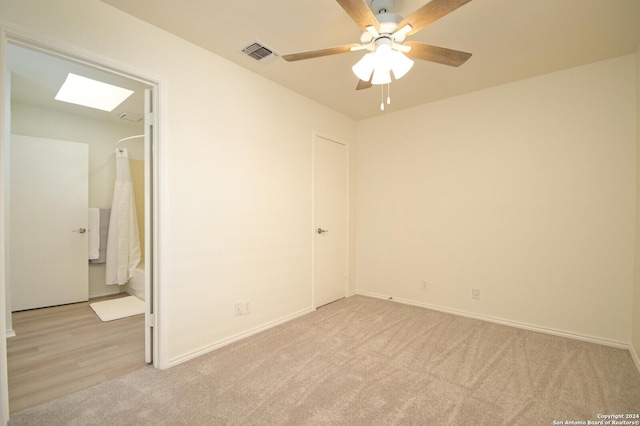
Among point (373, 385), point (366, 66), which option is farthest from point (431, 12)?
point (373, 385)

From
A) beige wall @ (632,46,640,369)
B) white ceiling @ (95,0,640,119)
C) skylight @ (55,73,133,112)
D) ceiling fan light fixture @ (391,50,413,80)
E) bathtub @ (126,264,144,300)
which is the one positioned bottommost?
bathtub @ (126,264,144,300)

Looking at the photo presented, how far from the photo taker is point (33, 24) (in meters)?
1.66

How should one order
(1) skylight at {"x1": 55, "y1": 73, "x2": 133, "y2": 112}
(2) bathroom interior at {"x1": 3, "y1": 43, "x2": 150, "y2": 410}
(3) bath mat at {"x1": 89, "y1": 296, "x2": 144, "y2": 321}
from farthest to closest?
(3) bath mat at {"x1": 89, "y1": 296, "x2": 144, "y2": 321}
(1) skylight at {"x1": 55, "y1": 73, "x2": 133, "y2": 112}
(2) bathroom interior at {"x1": 3, "y1": 43, "x2": 150, "y2": 410}

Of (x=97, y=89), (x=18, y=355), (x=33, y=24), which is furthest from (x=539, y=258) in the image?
→ (x=97, y=89)

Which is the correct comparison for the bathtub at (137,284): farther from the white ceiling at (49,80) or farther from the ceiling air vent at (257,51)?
the ceiling air vent at (257,51)

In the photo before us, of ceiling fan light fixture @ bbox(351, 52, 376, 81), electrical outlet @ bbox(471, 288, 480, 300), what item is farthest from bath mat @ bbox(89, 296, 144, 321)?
electrical outlet @ bbox(471, 288, 480, 300)

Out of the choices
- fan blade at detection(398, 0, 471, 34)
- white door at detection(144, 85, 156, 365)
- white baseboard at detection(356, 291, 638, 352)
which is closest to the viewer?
fan blade at detection(398, 0, 471, 34)

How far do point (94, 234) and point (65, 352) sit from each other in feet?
6.98

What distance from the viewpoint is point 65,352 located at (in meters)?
2.49

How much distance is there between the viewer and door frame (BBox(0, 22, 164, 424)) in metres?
1.57

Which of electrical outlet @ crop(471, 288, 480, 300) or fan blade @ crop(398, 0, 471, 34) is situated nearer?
fan blade @ crop(398, 0, 471, 34)

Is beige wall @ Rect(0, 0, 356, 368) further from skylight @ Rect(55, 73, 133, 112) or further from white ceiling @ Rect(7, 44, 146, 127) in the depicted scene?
skylight @ Rect(55, 73, 133, 112)

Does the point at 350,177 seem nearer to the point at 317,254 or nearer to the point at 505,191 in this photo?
the point at 317,254

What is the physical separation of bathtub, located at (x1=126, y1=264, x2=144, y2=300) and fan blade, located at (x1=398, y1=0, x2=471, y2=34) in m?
4.28
